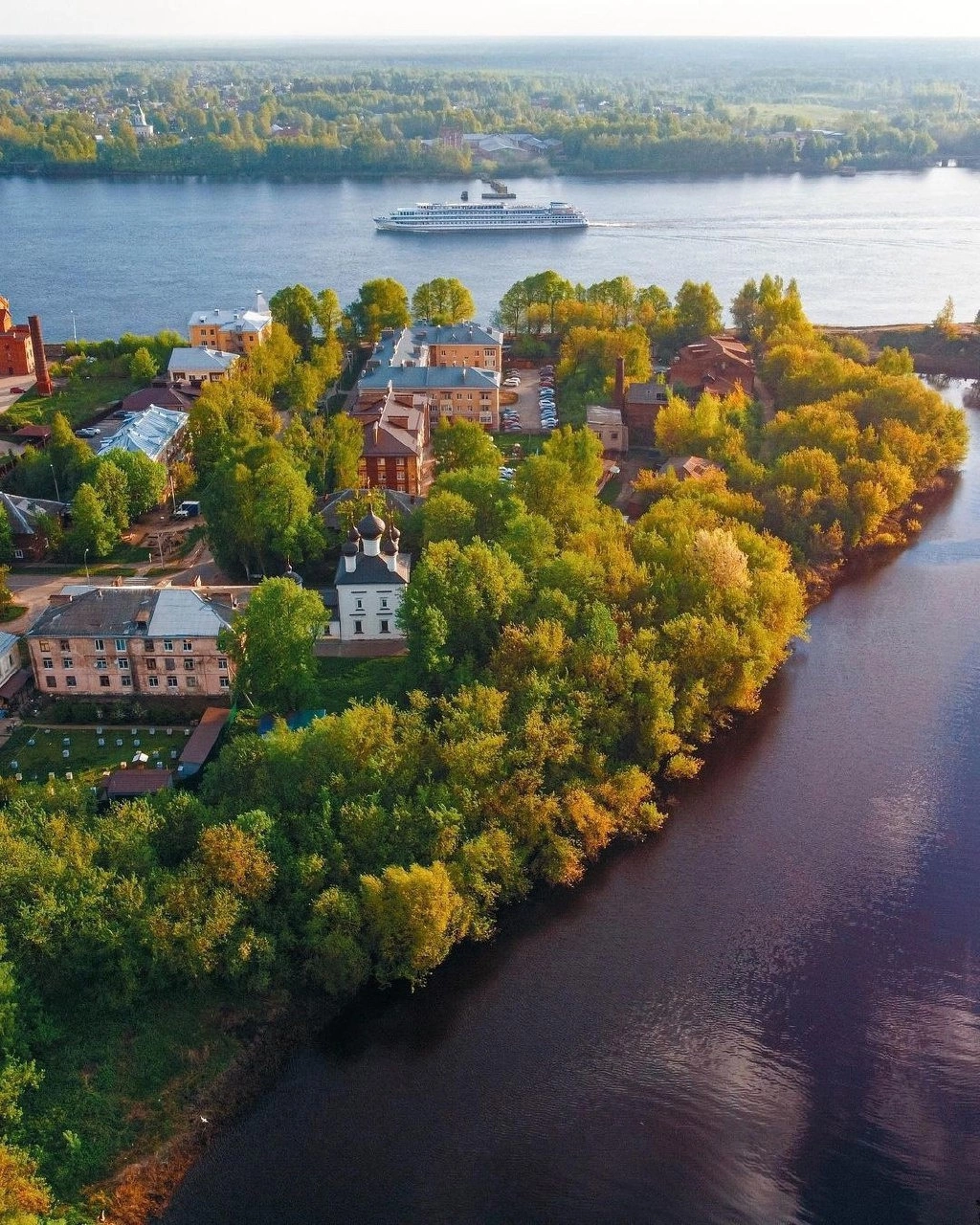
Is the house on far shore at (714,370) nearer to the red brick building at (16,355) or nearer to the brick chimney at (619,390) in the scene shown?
the brick chimney at (619,390)

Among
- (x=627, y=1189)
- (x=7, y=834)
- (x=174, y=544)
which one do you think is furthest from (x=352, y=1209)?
(x=174, y=544)

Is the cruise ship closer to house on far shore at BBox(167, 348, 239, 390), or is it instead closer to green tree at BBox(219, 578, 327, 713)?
house on far shore at BBox(167, 348, 239, 390)

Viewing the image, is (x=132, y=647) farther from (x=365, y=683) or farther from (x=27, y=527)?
(x=27, y=527)

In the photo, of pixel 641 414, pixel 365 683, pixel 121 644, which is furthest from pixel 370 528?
pixel 641 414

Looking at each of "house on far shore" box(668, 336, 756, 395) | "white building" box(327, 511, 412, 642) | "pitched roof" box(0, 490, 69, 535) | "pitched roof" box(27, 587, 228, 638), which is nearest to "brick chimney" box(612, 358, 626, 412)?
"house on far shore" box(668, 336, 756, 395)

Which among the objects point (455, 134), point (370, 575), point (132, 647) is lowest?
point (132, 647)

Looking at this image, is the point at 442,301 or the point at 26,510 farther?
the point at 442,301
